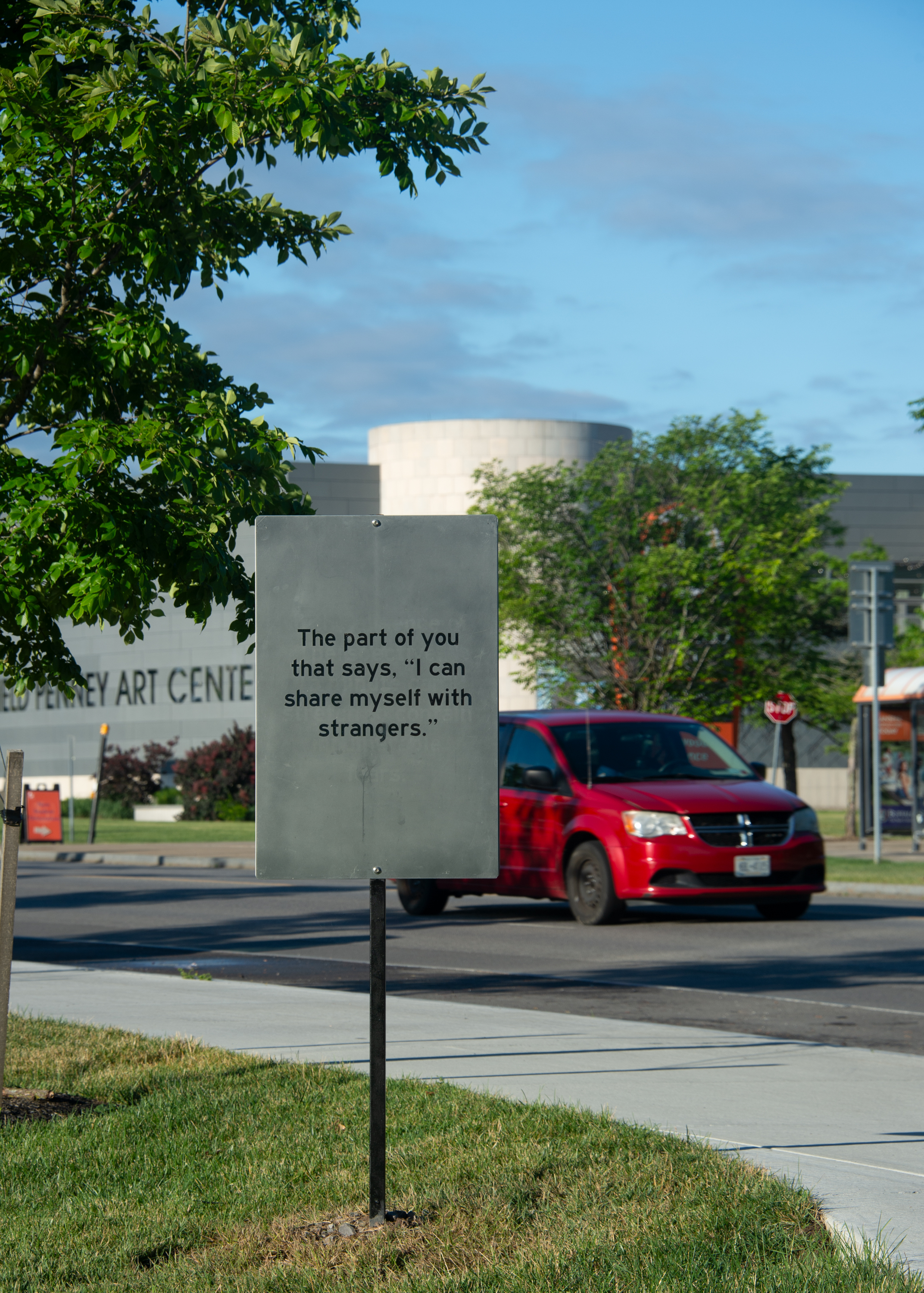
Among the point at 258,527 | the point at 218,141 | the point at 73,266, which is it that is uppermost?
the point at 218,141

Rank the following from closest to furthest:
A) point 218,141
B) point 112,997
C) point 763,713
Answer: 1. point 218,141
2. point 112,997
3. point 763,713

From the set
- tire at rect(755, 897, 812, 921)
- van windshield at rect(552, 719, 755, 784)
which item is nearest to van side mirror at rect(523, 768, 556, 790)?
van windshield at rect(552, 719, 755, 784)

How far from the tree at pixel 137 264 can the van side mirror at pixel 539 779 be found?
8.04 metres

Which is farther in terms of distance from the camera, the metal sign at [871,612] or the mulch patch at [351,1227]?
the metal sign at [871,612]

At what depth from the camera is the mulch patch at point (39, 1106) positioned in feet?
21.7

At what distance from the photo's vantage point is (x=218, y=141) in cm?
748

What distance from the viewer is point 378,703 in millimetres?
5078

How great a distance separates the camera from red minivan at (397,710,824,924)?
14.6 metres

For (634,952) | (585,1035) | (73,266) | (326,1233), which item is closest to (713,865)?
(634,952)

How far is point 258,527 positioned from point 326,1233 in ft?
7.21

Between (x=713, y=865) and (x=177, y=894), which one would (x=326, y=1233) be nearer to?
(x=713, y=865)

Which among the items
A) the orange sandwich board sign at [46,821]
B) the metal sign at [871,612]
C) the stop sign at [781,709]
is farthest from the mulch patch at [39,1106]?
the orange sandwich board sign at [46,821]

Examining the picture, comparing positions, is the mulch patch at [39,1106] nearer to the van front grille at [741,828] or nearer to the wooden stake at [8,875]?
the wooden stake at [8,875]

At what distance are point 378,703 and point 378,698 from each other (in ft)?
→ 0.06
